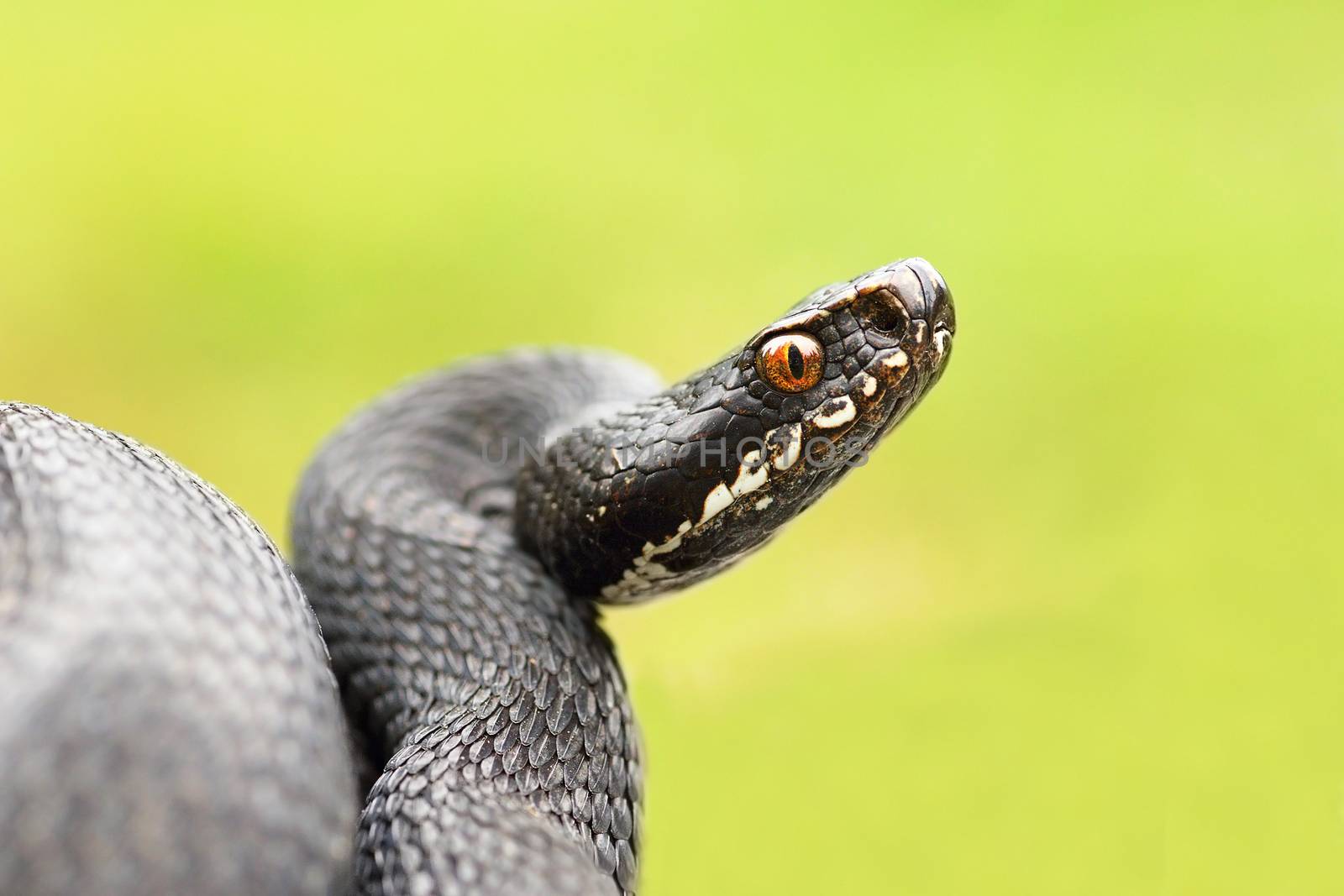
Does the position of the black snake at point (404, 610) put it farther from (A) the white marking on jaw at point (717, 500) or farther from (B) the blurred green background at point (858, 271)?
(B) the blurred green background at point (858, 271)

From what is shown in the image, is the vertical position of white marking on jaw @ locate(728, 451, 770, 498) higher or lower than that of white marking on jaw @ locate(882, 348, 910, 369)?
lower

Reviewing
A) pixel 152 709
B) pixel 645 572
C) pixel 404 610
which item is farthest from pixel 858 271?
pixel 152 709

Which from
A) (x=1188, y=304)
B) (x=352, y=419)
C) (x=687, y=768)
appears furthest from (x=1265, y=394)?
(x=352, y=419)

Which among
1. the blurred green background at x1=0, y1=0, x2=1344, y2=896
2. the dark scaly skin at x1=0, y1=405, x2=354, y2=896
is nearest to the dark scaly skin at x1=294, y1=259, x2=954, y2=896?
the dark scaly skin at x1=0, y1=405, x2=354, y2=896

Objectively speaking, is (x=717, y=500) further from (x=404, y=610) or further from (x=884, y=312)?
(x=404, y=610)

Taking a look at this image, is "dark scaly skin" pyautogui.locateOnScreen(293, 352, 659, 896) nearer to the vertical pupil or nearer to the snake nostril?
the vertical pupil

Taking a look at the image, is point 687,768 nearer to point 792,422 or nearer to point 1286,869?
point 1286,869

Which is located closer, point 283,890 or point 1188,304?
point 283,890
